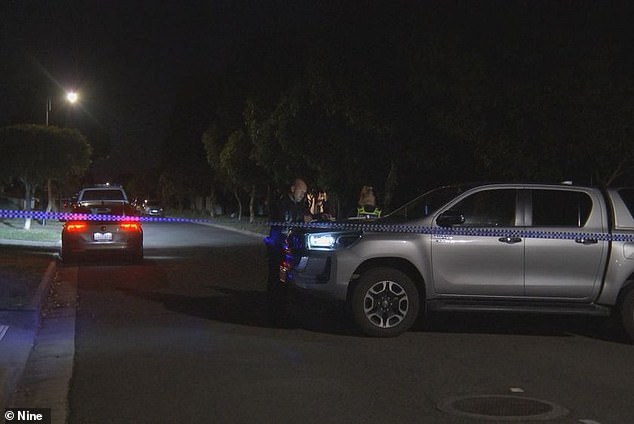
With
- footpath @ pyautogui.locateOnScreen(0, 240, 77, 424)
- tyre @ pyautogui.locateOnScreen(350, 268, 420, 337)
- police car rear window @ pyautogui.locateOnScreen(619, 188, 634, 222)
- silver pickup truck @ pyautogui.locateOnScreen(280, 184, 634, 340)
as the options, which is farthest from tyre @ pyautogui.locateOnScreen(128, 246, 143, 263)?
police car rear window @ pyautogui.locateOnScreen(619, 188, 634, 222)

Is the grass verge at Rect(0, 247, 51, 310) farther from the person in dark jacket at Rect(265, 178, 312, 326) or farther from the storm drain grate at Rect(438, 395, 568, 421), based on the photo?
the storm drain grate at Rect(438, 395, 568, 421)

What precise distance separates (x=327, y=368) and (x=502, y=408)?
1.97m

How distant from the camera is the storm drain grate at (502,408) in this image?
6.39m

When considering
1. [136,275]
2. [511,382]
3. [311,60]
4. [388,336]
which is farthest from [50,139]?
[511,382]

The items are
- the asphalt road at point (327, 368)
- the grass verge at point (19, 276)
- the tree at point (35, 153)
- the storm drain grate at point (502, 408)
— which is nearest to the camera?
the storm drain grate at point (502, 408)

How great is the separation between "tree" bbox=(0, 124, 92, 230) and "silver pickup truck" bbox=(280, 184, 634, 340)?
96.5 feet

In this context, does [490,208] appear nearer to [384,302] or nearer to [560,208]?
[560,208]

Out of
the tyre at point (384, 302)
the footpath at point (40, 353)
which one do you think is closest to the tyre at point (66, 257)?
the footpath at point (40, 353)

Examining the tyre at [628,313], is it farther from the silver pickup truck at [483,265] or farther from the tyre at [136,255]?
the tyre at [136,255]

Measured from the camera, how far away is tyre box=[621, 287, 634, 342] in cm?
948

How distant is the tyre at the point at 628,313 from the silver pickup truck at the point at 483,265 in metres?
0.01

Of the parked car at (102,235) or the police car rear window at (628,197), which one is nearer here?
the police car rear window at (628,197)

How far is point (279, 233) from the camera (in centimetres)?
1064

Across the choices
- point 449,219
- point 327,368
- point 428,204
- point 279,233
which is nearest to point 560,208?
point 449,219
